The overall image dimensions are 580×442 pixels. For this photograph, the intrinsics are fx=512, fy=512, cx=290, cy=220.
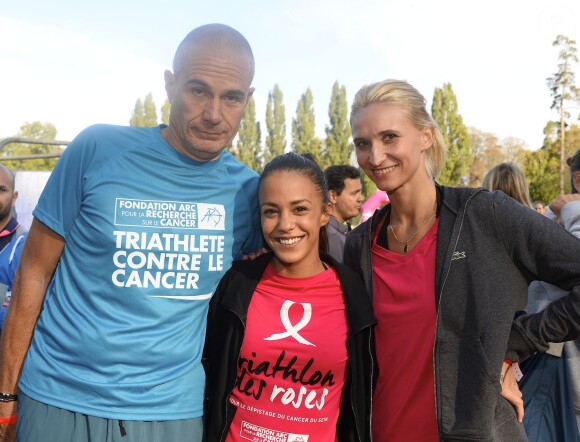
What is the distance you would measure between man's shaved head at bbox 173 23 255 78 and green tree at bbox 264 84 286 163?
5129 centimetres

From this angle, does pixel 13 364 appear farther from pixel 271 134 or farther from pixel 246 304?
pixel 271 134

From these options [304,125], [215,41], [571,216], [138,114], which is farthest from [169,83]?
[138,114]

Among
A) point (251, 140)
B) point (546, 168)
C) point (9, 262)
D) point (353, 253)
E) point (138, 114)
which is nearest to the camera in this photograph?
point (353, 253)

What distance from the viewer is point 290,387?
2.21 m

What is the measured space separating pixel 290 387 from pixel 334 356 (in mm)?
236

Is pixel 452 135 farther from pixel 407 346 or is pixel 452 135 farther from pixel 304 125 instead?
pixel 407 346

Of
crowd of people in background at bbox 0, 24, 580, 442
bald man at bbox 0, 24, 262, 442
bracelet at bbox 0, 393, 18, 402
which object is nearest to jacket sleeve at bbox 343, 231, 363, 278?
crowd of people in background at bbox 0, 24, 580, 442

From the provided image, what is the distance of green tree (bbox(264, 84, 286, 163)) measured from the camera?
5394cm

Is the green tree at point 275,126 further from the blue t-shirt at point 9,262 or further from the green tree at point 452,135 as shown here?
the blue t-shirt at point 9,262

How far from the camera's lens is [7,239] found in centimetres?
451

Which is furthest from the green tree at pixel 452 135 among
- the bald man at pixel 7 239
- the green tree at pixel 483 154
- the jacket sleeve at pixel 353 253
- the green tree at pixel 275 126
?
the jacket sleeve at pixel 353 253

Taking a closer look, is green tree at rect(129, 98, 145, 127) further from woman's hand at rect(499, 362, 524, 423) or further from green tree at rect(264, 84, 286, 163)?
woman's hand at rect(499, 362, 524, 423)

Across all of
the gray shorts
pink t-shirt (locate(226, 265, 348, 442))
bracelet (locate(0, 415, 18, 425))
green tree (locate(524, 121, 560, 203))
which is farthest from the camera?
green tree (locate(524, 121, 560, 203))

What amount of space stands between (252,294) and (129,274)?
1.96 feet
